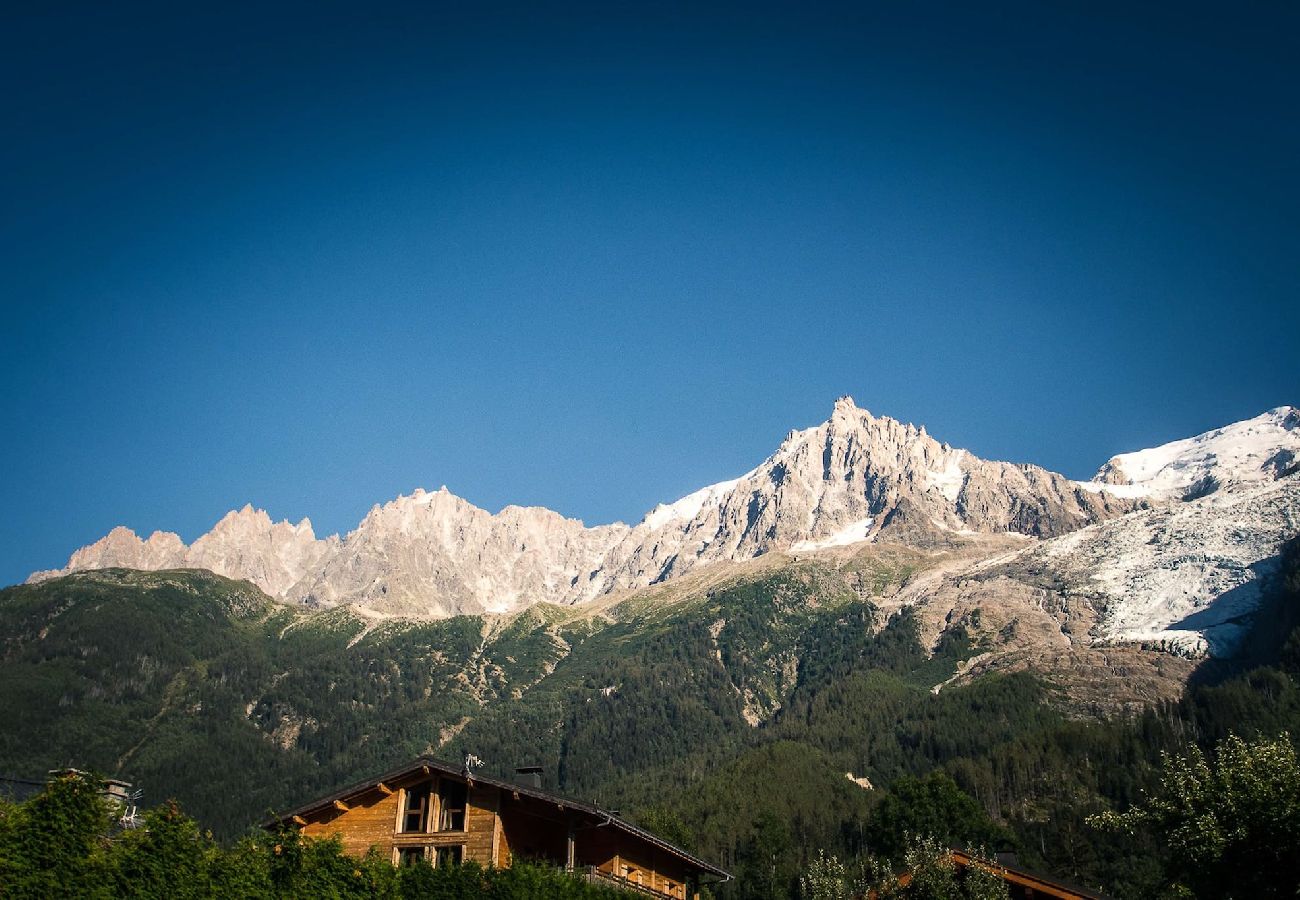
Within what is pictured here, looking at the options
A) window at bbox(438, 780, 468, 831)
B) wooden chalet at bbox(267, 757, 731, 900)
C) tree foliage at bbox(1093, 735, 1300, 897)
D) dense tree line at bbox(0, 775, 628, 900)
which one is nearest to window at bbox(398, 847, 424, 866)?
wooden chalet at bbox(267, 757, 731, 900)

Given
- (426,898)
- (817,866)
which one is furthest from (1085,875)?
(426,898)

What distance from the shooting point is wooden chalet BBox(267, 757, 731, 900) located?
2046 inches

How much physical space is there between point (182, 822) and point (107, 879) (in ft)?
9.86

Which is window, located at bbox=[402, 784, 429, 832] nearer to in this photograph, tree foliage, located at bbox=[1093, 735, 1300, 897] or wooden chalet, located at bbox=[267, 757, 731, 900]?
wooden chalet, located at bbox=[267, 757, 731, 900]

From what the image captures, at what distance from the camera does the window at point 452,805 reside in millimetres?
52844

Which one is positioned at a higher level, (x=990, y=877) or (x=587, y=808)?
(x=587, y=808)

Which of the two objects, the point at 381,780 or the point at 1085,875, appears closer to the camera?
the point at 381,780

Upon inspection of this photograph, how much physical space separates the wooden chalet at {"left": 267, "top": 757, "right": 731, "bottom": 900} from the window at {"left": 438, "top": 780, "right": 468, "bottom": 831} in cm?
5

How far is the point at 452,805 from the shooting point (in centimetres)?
5334

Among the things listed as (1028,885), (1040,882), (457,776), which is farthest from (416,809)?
(1040,882)

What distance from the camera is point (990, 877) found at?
1925 inches

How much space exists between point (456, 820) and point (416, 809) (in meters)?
2.58

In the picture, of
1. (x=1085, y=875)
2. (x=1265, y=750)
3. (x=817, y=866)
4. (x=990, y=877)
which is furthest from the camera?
(x=1085, y=875)

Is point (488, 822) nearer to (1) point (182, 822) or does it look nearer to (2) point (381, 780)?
(2) point (381, 780)
